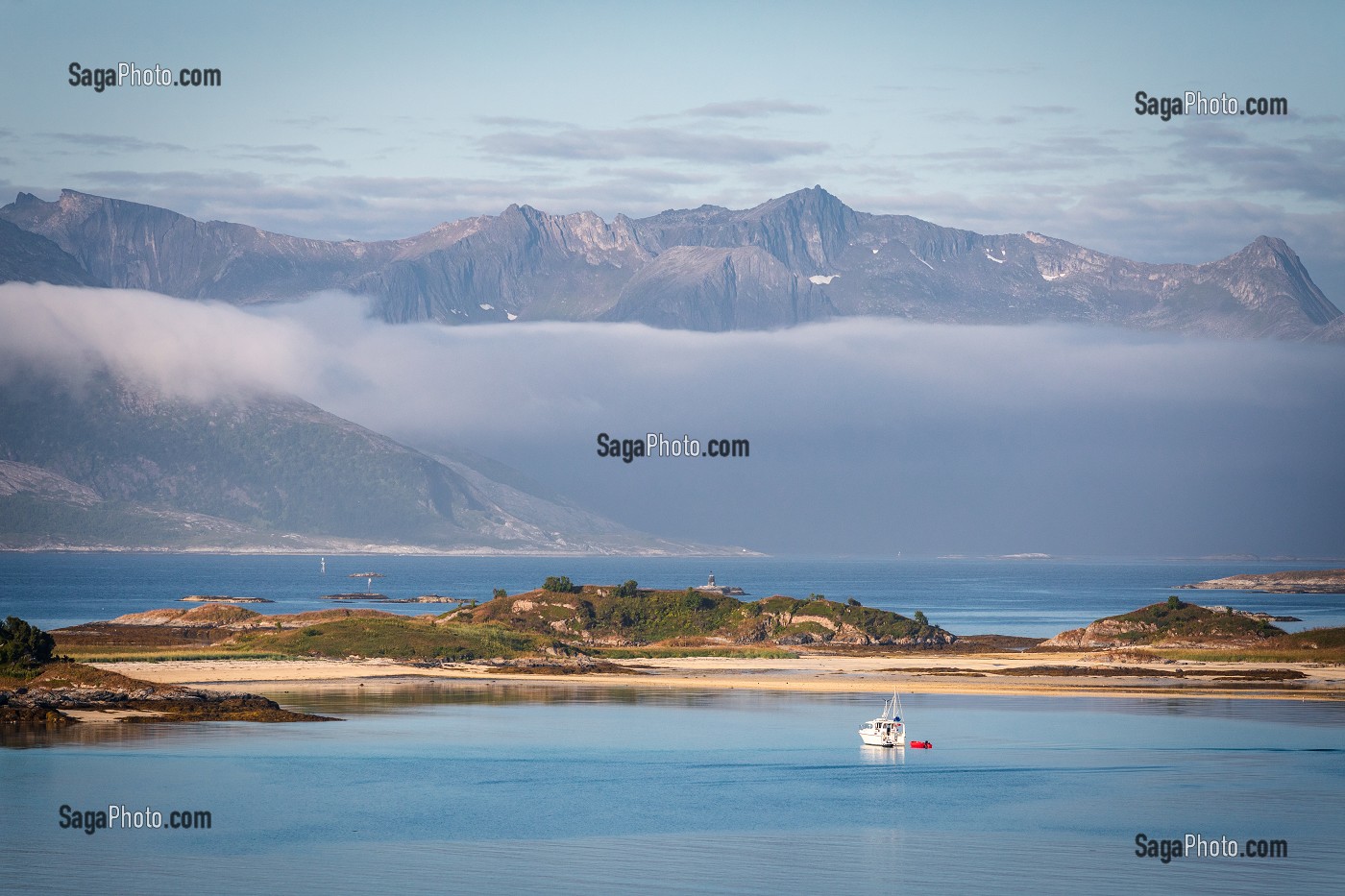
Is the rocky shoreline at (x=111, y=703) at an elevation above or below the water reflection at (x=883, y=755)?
above

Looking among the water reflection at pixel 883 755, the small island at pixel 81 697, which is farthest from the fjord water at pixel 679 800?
the small island at pixel 81 697

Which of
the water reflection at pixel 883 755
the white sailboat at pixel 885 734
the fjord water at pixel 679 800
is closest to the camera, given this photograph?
the fjord water at pixel 679 800

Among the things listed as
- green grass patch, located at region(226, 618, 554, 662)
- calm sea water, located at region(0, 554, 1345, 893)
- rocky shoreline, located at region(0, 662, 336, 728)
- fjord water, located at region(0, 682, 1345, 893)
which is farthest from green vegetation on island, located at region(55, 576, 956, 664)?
rocky shoreline, located at region(0, 662, 336, 728)

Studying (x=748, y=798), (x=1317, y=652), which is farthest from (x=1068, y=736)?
(x=1317, y=652)

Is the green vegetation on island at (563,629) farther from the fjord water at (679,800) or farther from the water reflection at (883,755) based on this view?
the water reflection at (883,755)

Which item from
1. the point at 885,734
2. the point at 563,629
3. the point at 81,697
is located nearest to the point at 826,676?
the point at 563,629

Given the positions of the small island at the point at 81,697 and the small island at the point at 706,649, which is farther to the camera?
the small island at the point at 706,649
